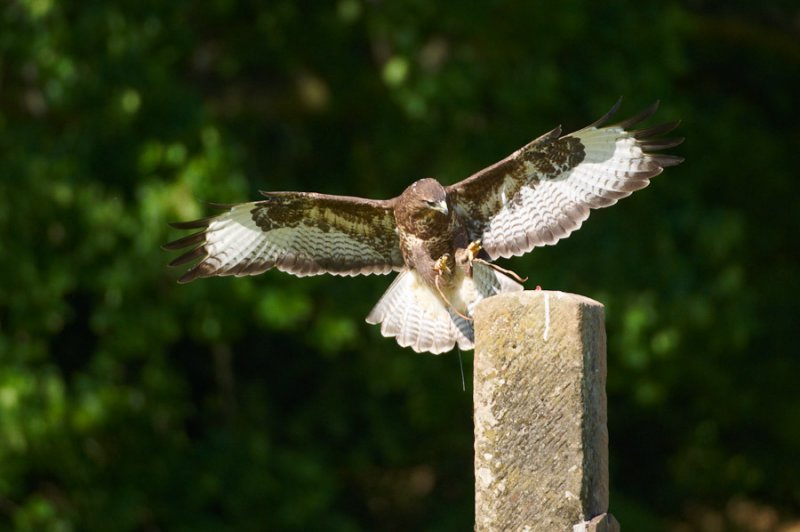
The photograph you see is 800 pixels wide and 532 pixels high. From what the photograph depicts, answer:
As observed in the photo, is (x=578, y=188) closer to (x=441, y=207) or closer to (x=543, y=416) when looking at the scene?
(x=441, y=207)

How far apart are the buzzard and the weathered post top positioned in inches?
60.2

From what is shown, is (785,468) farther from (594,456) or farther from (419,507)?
(594,456)

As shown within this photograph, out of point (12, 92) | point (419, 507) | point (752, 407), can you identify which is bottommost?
point (419, 507)

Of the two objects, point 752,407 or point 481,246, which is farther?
point 752,407

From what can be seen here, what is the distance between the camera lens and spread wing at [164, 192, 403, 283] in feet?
15.9

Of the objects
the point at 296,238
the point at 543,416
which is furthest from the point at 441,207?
the point at 543,416

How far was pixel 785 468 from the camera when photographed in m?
9.84

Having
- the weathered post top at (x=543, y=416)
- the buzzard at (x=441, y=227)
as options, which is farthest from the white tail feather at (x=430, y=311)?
the weathered post top at (x=543, y=416)

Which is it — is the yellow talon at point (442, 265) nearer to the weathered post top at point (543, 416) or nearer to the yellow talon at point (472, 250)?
the yellow talon at point (472, 250)

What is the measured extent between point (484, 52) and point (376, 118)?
1.09 meters

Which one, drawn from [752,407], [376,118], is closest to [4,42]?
[376,118]

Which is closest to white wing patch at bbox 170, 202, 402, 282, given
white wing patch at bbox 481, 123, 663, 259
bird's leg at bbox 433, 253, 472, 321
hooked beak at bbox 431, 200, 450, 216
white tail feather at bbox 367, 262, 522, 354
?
white tail feather at bbox 367, 262, 522, 354

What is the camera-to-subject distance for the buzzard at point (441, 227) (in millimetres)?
4480

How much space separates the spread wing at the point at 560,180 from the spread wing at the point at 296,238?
1.41 ft
